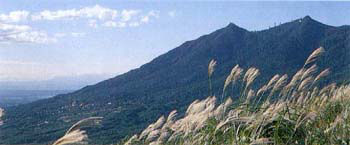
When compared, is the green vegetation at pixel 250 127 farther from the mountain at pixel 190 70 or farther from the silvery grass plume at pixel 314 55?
the mountain at pixel 190 70

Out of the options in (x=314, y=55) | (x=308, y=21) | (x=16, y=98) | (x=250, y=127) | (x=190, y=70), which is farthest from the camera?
(x=308, y=21)

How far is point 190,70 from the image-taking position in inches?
5536

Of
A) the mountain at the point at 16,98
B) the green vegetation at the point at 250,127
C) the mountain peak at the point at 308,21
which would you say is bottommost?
the green vegetation at the point at 250,127

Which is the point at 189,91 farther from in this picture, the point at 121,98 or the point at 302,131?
the point at 302,131

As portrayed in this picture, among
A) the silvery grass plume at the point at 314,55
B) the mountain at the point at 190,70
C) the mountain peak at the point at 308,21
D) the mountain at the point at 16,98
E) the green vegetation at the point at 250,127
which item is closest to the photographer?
the green vegetation at the point at 250,127

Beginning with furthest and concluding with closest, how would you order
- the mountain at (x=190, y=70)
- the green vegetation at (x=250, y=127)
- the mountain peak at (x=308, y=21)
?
1. the mountain peak at (x=308, y=21)
2. the mountain at (x=190, y=70)
3. the green vegetation at (x=250, y=127)

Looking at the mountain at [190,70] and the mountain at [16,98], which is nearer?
the mountain at [190,70]

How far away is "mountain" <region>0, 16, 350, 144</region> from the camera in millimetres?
96875

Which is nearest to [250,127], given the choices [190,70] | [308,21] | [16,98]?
[16,98]

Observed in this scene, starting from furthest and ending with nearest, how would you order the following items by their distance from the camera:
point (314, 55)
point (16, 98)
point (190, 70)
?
point (190, 70) → point (16, 98) → point (314, 55)

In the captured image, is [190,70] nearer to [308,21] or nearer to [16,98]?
[308,21]

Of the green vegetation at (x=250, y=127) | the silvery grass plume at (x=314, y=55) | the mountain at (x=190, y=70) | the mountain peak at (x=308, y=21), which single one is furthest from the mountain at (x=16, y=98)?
the green vegetation at (x=250, y=127)

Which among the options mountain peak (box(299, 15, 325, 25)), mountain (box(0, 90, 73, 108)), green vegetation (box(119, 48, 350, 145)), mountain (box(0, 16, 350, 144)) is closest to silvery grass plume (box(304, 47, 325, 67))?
green vegetation (box(119, 48, 350, 145))

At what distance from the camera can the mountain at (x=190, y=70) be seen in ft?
318
